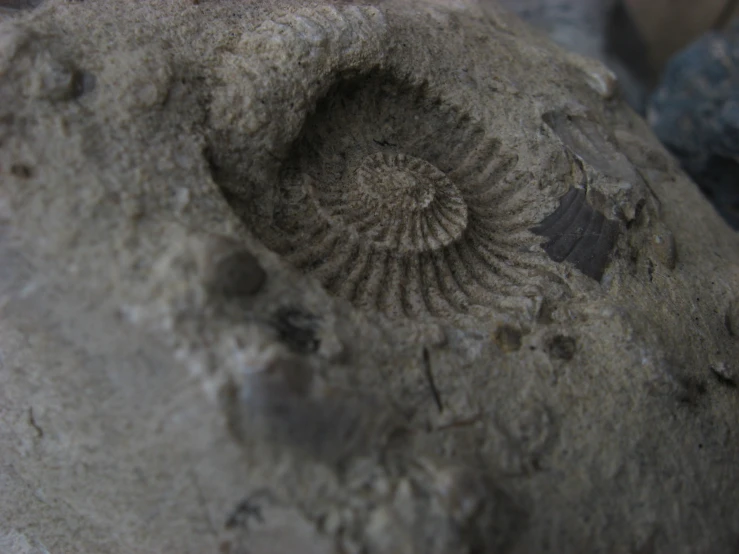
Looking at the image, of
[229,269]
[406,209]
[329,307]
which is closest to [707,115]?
[406,209]

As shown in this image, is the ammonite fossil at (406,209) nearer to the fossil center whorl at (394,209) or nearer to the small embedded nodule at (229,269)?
the fossil center whorl at (394,209)

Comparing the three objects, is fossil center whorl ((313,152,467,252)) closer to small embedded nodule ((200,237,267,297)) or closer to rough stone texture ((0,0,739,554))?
rough stone texture ((0,0,739,554))

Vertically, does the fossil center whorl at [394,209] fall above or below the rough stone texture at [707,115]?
below

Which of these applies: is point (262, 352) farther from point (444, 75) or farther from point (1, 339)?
point (444, 75)

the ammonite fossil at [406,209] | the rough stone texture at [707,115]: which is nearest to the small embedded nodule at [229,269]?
the ammonite fossil at [406,209]

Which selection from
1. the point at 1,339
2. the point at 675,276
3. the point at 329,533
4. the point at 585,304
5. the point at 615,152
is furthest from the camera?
the point at 615,152

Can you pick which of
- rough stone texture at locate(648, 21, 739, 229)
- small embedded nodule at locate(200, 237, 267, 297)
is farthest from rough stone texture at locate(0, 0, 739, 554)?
rough stone texture at locate(648, 21, 739, 229)

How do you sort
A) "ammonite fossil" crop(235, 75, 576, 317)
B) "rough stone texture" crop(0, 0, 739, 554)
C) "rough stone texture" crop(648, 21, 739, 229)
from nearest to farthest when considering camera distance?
1. "rough stone texture" crop(0, 0, 739, 554)
2. "ammonite fossil" crop(235, 75, 576, 317)
3. "rough stone texture" crop(648, 21, 739, 229)

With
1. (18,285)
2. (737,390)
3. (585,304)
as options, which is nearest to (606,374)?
(585,304)
